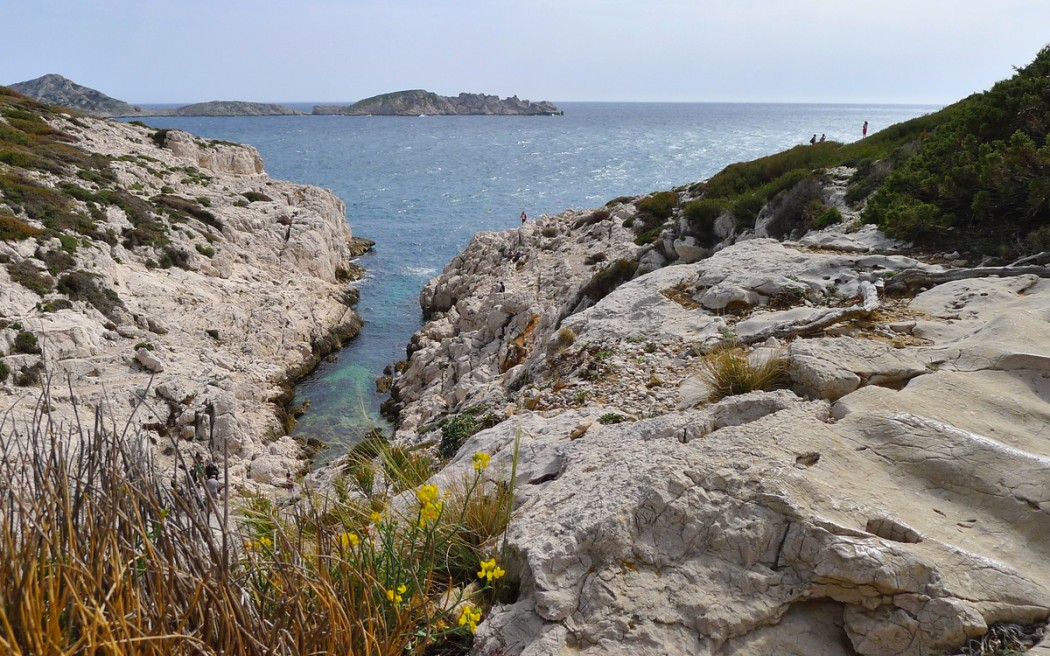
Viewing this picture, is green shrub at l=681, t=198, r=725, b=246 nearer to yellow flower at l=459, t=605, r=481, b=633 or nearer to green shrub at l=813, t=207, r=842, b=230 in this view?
green shrub at l=813, t=207, r=842, b=230

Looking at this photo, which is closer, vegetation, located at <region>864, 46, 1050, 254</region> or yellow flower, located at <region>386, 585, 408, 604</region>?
yellow flower, located at <region>386, 585, 408, 604</region>

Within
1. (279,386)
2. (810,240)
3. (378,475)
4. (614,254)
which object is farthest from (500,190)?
(378,475)

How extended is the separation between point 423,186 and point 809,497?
76253 mm

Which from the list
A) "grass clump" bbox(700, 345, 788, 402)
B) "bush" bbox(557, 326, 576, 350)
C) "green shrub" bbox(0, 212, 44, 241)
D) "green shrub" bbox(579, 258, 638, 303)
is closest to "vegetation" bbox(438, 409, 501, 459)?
"bush" bbox(557, 326, 576, 350)

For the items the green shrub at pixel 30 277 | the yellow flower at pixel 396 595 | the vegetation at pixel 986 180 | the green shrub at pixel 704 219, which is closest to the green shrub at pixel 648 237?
the green shrub at pixel 704 219

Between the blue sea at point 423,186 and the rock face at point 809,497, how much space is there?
1.90 m

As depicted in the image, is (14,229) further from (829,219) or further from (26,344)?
(829,219)

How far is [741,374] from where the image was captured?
626 cm

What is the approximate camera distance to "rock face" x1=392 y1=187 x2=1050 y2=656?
3564mm

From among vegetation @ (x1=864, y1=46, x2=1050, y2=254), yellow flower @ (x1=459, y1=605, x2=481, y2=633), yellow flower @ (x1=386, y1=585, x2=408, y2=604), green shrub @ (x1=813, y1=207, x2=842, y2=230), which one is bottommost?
yellow flower @ (x1=459, y1=605, x2=481, y2=633)

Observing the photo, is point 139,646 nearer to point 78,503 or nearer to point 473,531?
point 78,503

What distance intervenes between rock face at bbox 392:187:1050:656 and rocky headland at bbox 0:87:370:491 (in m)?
6.94

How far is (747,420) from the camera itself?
5406 mm

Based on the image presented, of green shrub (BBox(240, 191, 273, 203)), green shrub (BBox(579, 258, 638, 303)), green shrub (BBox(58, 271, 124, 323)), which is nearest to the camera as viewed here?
green shrub (BBox(579, 258, 638, 303))
